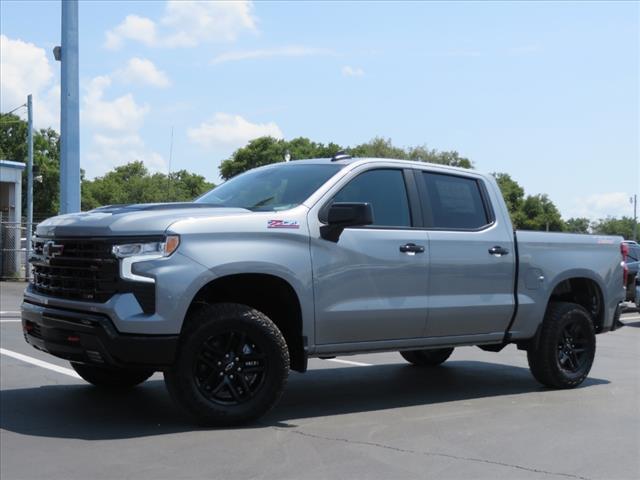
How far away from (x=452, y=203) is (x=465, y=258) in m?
0.55

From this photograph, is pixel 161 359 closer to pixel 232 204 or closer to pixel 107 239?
pixel 107 239

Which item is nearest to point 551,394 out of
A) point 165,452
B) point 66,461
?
point 165,452

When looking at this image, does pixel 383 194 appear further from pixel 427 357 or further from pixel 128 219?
pixel 427 357

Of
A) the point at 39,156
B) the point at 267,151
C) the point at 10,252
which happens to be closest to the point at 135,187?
the point at 39,156

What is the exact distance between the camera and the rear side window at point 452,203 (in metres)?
7.32

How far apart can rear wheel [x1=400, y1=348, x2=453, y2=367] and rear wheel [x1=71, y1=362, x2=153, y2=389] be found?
10.6 ft

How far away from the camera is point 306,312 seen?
630 centimetres

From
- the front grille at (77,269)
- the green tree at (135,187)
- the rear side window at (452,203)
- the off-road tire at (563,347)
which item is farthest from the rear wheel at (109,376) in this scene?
the green tree at (135,187)

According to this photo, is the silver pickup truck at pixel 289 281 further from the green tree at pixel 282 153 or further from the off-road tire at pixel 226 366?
the green tree at pixel 282 153

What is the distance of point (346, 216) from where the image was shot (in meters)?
6.29

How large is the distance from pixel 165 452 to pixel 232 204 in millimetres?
2243

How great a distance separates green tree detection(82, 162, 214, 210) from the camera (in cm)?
6881

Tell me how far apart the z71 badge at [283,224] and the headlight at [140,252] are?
728mm

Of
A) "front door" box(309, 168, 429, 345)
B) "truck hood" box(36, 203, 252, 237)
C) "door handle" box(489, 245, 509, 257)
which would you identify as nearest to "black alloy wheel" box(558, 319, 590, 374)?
"door handle" box(489, 245, 509, 257)
